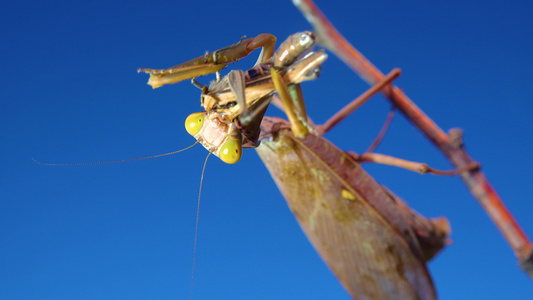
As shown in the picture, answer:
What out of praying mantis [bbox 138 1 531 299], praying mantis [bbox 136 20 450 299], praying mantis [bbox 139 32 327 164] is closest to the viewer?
praying mantis [bbox 138 1 531 299]

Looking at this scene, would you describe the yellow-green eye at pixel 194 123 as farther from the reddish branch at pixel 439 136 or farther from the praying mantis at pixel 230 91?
the reddish branch at pixel 439 136

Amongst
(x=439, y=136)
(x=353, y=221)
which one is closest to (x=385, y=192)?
(x=353, y=221)

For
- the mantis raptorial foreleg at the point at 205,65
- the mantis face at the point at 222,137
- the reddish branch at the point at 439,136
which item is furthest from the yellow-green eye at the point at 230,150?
the reddish branch at the point at 439,136

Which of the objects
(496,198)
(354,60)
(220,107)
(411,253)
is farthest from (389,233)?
(220,107)

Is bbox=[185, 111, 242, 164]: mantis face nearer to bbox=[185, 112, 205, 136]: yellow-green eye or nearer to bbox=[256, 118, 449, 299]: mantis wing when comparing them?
bbox=[185, 112, 205, 136]: yellow-green eye

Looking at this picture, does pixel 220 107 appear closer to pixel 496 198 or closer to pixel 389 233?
pixel 389 233

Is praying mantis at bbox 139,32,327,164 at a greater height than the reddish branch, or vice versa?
praying mantis at bbox 139,32,327,164

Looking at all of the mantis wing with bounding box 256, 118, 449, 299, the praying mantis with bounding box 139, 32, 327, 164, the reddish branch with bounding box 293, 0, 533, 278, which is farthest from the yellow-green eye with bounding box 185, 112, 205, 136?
the reddish branch with bounding box 293, 0, 533, 278
